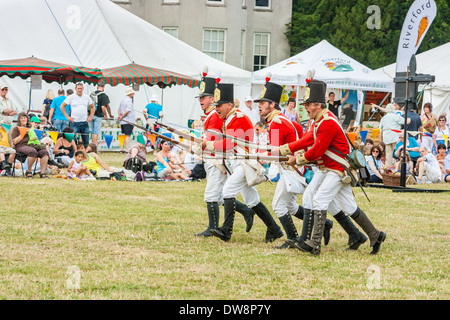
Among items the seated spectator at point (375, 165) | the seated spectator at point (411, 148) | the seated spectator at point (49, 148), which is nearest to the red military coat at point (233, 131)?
the seated spectator at point (49, 148)

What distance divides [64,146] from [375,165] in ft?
25.0

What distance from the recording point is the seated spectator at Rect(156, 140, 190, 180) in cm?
1816

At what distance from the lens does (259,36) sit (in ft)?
140

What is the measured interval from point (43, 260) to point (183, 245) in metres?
1.92

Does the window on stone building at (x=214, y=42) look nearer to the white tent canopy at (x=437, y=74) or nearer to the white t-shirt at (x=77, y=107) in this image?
the white tent canopy at (x=437, y=74)

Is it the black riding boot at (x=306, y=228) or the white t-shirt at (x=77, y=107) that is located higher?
the white t-shirt at (x=77, y=107)

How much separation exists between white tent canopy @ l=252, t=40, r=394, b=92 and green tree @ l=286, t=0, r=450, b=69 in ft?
40.5

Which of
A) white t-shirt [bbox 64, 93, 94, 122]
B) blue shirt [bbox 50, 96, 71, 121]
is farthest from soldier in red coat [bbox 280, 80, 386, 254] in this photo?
blue shirt [bbox 50, 96, 71, 121]

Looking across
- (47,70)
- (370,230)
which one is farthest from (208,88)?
(47,70)

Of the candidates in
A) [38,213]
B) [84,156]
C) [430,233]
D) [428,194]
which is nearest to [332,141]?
[430,233]

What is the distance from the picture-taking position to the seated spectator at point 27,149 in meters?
17.2

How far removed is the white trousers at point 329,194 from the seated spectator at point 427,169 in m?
10.6

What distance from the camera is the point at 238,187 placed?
9977 mm
